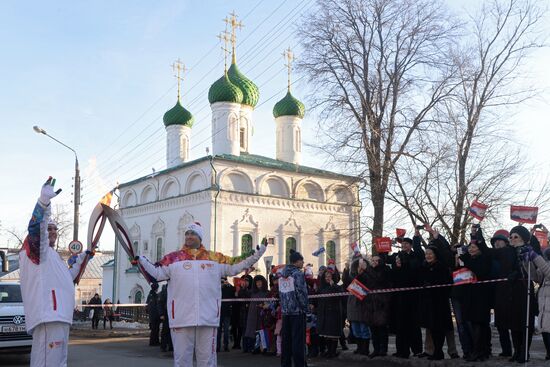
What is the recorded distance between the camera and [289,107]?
4306cm

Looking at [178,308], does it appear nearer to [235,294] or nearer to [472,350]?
[472,350]

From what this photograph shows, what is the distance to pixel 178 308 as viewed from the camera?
666 cm

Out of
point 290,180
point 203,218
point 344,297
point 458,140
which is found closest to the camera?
point 344,297

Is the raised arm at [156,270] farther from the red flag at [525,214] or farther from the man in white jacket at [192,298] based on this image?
the red flag at [525,214]

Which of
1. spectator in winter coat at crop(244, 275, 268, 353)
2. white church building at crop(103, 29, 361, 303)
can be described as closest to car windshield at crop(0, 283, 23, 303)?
spectator in winter coat at crop(244, 275, 268, 353)

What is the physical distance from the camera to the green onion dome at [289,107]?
43062 millimetres

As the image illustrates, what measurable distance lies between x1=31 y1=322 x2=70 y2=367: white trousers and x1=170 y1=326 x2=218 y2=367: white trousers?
1.25 m

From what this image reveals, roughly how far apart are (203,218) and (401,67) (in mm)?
15397

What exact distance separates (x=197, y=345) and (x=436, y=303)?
5.24 m

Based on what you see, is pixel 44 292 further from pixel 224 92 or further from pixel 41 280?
pixel 224 92

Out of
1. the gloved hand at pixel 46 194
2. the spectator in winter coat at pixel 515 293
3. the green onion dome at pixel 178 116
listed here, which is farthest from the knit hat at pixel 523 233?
the green onion dome at pixel 178 116

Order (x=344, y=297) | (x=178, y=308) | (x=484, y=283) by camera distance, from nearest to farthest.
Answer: (x=178, y=308)
(x=484, y=283)
(x=344, y=297)

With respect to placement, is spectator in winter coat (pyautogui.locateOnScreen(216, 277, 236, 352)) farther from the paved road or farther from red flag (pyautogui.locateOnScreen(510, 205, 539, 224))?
red flag (pyautogui.locateOnScreen(510, 205, 539, 224))

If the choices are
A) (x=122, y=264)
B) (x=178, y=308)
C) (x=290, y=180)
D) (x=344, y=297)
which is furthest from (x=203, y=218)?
(x=178, y=308)
